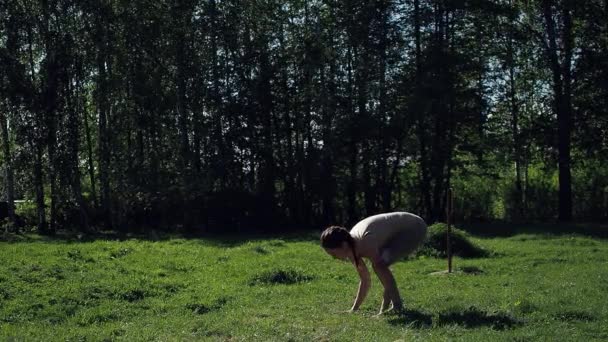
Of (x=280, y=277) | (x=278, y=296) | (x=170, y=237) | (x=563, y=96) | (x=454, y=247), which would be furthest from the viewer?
(x=563, y=96)

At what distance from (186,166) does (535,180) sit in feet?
48.8

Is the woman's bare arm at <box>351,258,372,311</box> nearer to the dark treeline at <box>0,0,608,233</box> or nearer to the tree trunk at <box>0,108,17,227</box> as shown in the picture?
the dark treeline at <box>0,0,608,233</box>

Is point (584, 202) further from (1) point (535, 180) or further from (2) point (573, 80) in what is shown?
(2) point (573, 80)

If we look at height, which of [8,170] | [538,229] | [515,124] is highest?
[515,124]

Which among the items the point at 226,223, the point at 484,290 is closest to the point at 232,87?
the point at 226,223

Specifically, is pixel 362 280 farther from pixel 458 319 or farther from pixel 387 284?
pixel 458 319

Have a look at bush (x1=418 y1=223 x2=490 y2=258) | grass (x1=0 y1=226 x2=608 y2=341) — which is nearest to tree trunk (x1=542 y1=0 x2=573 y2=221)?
grass (x1=0 y1=226 x2=608 y2=341)

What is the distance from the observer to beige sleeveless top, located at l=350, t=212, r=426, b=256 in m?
8.73

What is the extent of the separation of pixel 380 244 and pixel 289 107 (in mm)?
21587

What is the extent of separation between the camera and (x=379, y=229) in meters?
8.84

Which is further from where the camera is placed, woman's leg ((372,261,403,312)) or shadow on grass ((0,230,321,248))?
shadow on grass ((0,230,321,248))

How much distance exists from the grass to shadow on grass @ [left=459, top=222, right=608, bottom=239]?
515cm

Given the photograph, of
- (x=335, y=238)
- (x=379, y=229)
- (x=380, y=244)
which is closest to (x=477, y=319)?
A: (x=380, y=244)

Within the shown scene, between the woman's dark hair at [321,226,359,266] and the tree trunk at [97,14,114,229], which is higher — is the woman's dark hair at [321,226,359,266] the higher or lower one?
the lower one
